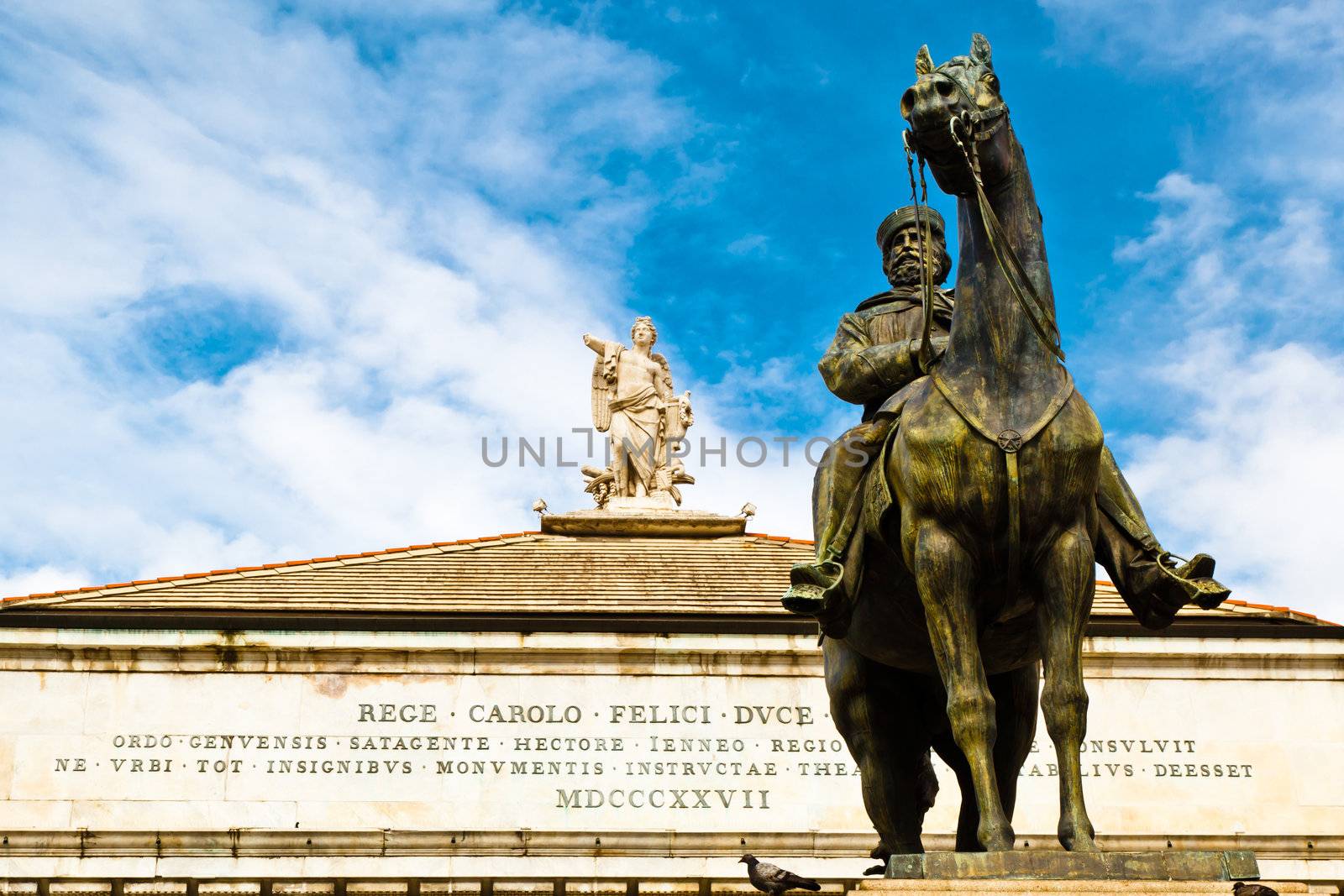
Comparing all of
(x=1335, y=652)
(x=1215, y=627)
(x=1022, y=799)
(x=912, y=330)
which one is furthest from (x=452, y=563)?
(x=912, y=330)

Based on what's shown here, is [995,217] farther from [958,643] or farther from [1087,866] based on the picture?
[1087,866]

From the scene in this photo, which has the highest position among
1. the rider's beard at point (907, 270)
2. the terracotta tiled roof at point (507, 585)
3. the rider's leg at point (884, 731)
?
the terracotta tiled roof at point (507, 585)

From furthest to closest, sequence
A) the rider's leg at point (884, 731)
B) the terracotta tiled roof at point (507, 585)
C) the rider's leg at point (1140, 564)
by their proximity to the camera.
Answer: the terracotta tiled roof at point (507, 585), the rider's leg at point (884, 731), the rider's leg at point (1140, 564)

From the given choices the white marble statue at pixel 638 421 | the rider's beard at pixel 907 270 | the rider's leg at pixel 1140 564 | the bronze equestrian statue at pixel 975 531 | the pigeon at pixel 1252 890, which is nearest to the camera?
the pigeon at pixel 1252 890

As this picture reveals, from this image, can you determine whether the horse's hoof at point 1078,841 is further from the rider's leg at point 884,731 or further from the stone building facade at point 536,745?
the stone building facade at point 536,745

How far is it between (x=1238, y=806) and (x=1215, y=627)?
2.42m

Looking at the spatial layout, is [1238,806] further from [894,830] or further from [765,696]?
[894,830]

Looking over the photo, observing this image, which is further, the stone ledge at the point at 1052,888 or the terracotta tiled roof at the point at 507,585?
the terracotta tiled roof at the point at 507,585

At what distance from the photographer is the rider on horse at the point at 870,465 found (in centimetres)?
699

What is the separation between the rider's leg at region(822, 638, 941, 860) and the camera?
7688mm

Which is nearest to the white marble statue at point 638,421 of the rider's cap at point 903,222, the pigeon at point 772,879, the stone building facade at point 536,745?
the stone building facade at point 536,745

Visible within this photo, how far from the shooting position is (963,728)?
21.5ft

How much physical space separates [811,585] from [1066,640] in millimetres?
1096

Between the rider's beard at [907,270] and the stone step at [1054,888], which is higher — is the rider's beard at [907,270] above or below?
above
